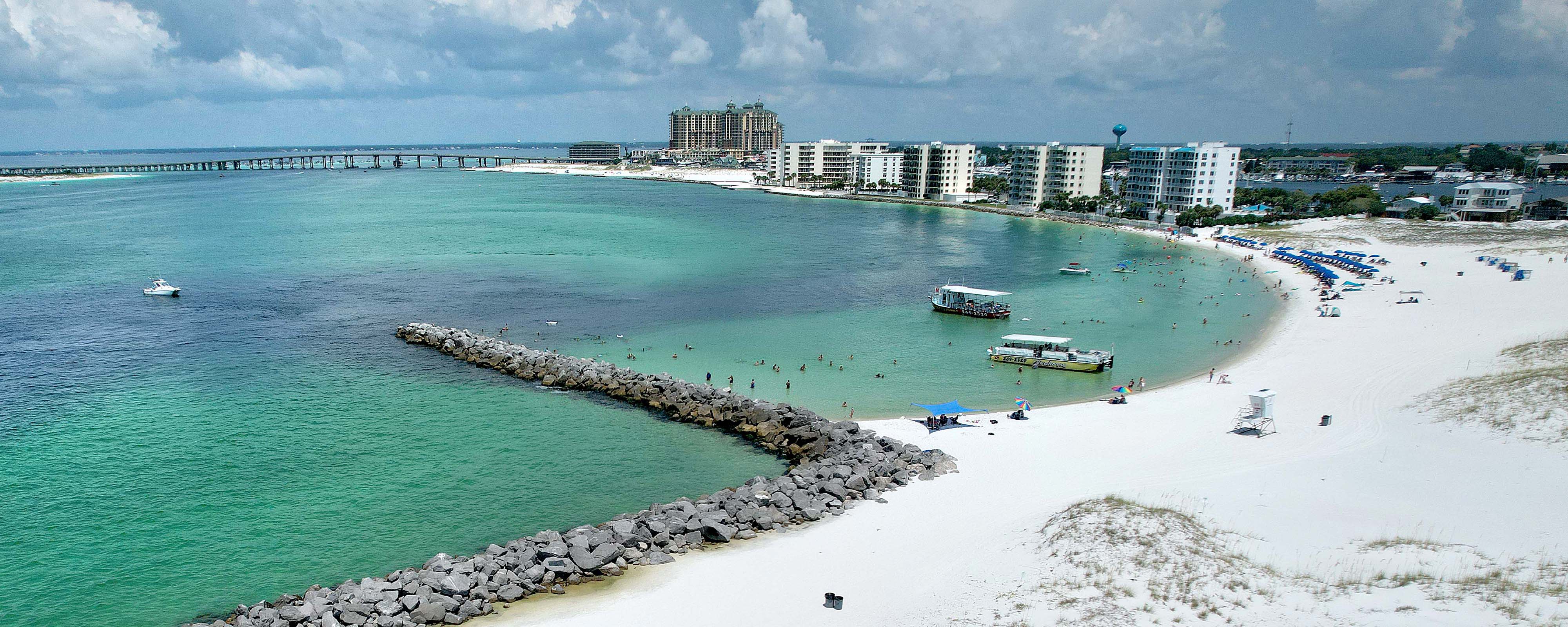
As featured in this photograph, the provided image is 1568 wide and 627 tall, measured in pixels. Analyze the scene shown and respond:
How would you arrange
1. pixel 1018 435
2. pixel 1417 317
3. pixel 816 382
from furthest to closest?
pixel 1417 317, pixel 816 382, pixel 1018 435

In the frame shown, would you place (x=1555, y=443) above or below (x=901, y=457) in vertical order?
above

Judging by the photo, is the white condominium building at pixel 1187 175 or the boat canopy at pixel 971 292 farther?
the white condominium building at pixel 1187 175

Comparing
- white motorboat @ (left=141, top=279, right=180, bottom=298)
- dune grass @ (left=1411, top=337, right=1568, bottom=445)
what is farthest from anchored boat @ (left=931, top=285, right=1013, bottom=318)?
white motorboat @ (left=141, top=279, right=180, bottom=298)

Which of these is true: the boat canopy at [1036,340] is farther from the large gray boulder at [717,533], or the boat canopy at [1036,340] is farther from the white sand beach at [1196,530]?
the large gray boulder at [717,533]

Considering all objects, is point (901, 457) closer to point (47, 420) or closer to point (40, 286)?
point (47, 420)

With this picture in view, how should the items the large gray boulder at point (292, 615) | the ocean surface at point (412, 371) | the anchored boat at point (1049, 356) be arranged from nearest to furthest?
the large gray boulder at point (292, 615)
the ocean surface at point (412, 371)
the anchored boat at point (1049, 356)

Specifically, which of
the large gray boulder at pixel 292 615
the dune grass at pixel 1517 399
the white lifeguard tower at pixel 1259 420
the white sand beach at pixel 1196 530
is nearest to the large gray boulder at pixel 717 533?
the white sand beach at pixel 1196 530

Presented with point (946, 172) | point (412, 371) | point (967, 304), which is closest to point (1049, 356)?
point (967, 304)

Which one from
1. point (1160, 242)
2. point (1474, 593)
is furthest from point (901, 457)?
point (1160, 242)
